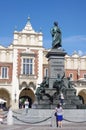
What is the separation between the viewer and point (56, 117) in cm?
1939

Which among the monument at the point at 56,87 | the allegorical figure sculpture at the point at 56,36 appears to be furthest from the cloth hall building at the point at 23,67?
the monument at the point at 56,87

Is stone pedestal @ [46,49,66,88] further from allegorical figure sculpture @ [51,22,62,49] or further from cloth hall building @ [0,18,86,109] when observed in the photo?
cloth hall building @ [0,18,86,109]

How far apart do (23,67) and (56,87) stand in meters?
31.8

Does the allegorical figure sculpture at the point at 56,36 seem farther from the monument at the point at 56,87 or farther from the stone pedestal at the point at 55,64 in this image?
the stone pedestal at the point at 55,64

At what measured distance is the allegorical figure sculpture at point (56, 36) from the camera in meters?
27.5

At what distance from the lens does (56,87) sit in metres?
25.5

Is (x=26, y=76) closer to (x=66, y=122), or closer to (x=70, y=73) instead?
(x=70, y=73)

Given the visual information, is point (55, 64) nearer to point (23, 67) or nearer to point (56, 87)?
point (56, 87)

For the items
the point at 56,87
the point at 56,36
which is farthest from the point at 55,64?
the point at 56,36

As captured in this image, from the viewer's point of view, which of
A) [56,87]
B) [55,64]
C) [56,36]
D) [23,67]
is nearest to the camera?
[56,87]

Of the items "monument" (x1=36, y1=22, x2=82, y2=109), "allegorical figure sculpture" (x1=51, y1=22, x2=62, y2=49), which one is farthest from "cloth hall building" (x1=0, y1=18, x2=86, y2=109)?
"monument" (x1=36, y1=22, x2=82, y2=109)

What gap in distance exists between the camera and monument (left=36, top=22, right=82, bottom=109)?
983 inches

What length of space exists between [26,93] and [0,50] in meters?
9.05

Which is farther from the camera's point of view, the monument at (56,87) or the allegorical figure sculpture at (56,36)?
the allegorical figure sculpture at (56,36)
